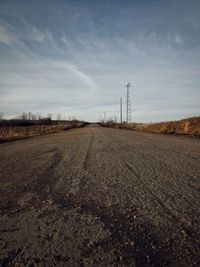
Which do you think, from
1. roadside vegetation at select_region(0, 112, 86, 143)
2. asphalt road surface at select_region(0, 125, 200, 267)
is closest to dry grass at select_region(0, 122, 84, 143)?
roadside vegetation at select_region(0, 112, 86, 143)

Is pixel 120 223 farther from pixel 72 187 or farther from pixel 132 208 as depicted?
pixel 72 187

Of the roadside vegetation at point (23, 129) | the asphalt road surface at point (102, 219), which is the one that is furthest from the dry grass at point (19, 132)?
the asphalt road surface at point (102, 219)

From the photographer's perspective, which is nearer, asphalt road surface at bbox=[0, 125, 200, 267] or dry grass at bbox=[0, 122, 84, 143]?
asphalt road surface at bbox=[0, 125, 200, 267]

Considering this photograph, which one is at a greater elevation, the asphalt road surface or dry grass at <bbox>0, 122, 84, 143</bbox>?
the asphalt road surface

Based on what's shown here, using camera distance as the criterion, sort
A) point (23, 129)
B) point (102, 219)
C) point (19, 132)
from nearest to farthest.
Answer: point (102, 219)
point (19, 132)
point (23, 129)

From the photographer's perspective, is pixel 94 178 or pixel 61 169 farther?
pixel 61 169

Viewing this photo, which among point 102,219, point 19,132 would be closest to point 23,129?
point 19,132

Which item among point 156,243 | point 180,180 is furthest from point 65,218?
point 180,180

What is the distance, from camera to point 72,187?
16.3 feet

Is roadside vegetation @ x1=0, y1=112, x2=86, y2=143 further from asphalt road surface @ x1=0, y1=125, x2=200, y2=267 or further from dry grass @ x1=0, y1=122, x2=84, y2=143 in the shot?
asphalt road surface @ x1=0, y1=125, x2=200, y2=267

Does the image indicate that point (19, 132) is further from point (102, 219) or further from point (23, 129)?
point (102, 219)

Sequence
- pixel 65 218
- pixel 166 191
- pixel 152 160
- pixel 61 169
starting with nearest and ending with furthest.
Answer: pixel 65 218 < pixel 166 191 < pixel 61 169 < pixel 152 160

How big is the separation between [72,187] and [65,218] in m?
1.54

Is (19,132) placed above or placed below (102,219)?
below
